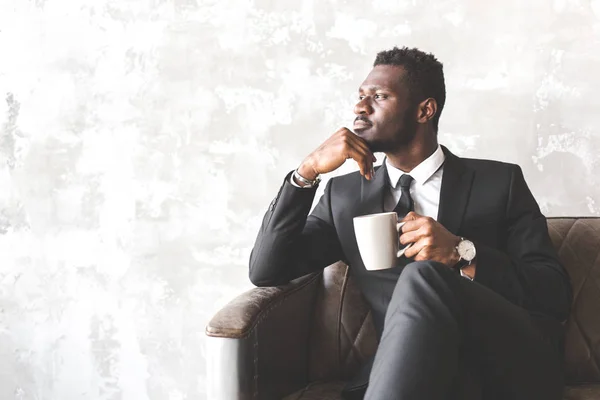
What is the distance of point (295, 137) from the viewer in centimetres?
208

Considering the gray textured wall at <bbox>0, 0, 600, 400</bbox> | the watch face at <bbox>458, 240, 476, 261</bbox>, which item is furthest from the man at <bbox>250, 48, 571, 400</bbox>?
the gray textured wall at <bbox>0, 0, 600, 400</bbox>

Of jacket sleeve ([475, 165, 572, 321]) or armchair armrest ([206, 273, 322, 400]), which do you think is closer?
armchair armrest ([206, 273, 322, 400])

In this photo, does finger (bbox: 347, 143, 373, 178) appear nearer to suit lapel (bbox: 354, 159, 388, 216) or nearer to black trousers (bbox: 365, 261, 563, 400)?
suit lapel (bbox: 354, 159, 388, 216)

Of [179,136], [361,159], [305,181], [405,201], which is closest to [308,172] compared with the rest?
[305,181]

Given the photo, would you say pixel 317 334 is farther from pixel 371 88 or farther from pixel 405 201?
pixel 371 88

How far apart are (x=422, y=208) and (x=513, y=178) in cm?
22

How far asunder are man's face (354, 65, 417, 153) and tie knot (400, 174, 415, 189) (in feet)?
0.24

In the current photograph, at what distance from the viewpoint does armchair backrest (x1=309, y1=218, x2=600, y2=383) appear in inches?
65.3

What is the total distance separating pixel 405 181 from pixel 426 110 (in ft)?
0.64

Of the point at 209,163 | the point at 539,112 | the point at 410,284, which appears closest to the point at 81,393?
the point at 209,163

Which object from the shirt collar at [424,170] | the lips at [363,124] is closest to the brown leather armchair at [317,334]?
the shirt collar at [424,170]

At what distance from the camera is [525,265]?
4.95 ft

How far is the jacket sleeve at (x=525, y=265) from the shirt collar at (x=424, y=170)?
0.18 meters

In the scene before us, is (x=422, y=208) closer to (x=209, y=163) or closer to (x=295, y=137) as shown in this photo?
(x=295, y=137)
